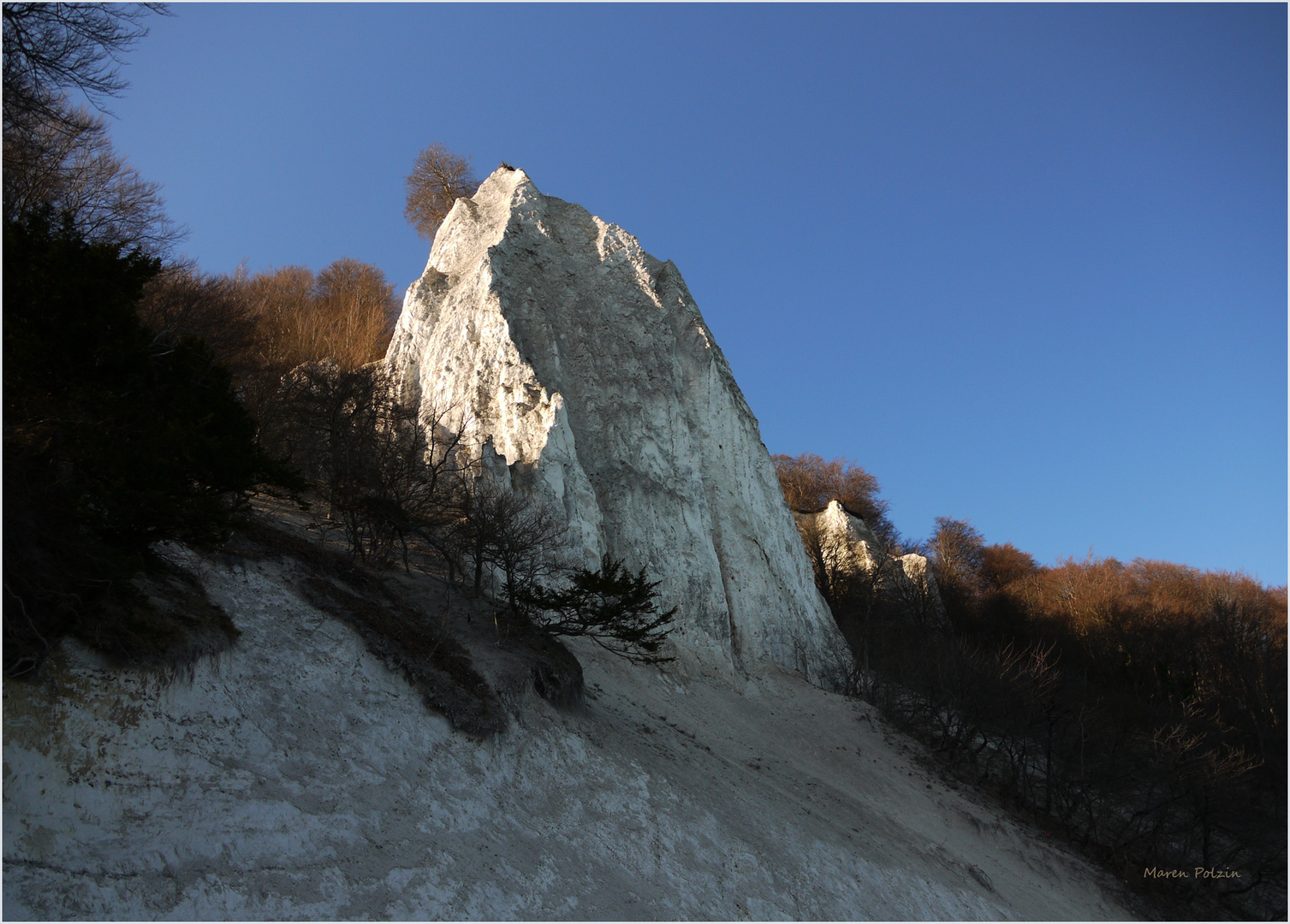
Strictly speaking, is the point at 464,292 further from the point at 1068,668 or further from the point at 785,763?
the point at 1068,668

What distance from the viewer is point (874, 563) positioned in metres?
34.0

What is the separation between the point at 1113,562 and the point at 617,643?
1492 inches

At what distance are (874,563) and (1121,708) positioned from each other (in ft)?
35.5

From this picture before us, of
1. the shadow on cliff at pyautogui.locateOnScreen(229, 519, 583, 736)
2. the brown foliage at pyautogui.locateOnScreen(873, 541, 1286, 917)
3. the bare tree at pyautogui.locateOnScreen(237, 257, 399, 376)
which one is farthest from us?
the bare tree at pyautogui.locateOnScreen(237, 257, 399, 376)

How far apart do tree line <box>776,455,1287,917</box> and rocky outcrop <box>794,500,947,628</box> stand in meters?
0.47

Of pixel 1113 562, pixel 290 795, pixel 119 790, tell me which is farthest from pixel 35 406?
pixel 1113 562

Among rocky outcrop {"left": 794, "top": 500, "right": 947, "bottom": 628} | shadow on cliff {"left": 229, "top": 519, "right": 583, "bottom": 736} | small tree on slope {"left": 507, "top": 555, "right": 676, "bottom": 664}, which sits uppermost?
rocky outcrop {"left": 794, "top": 500, "right": 947, "bottom": 628}

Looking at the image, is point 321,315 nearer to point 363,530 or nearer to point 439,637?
point 363,530

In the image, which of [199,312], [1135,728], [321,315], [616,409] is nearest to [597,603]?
[616,409]

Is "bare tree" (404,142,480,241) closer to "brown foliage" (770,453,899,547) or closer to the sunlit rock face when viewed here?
the sunlit rock face

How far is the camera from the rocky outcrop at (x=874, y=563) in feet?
109

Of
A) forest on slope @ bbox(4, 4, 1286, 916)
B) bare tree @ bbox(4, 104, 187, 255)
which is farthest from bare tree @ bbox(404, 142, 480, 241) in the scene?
bare tree @ bbox(4, 104, 187, 255)

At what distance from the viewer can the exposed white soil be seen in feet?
24.0

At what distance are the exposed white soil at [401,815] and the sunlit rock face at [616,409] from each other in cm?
572
